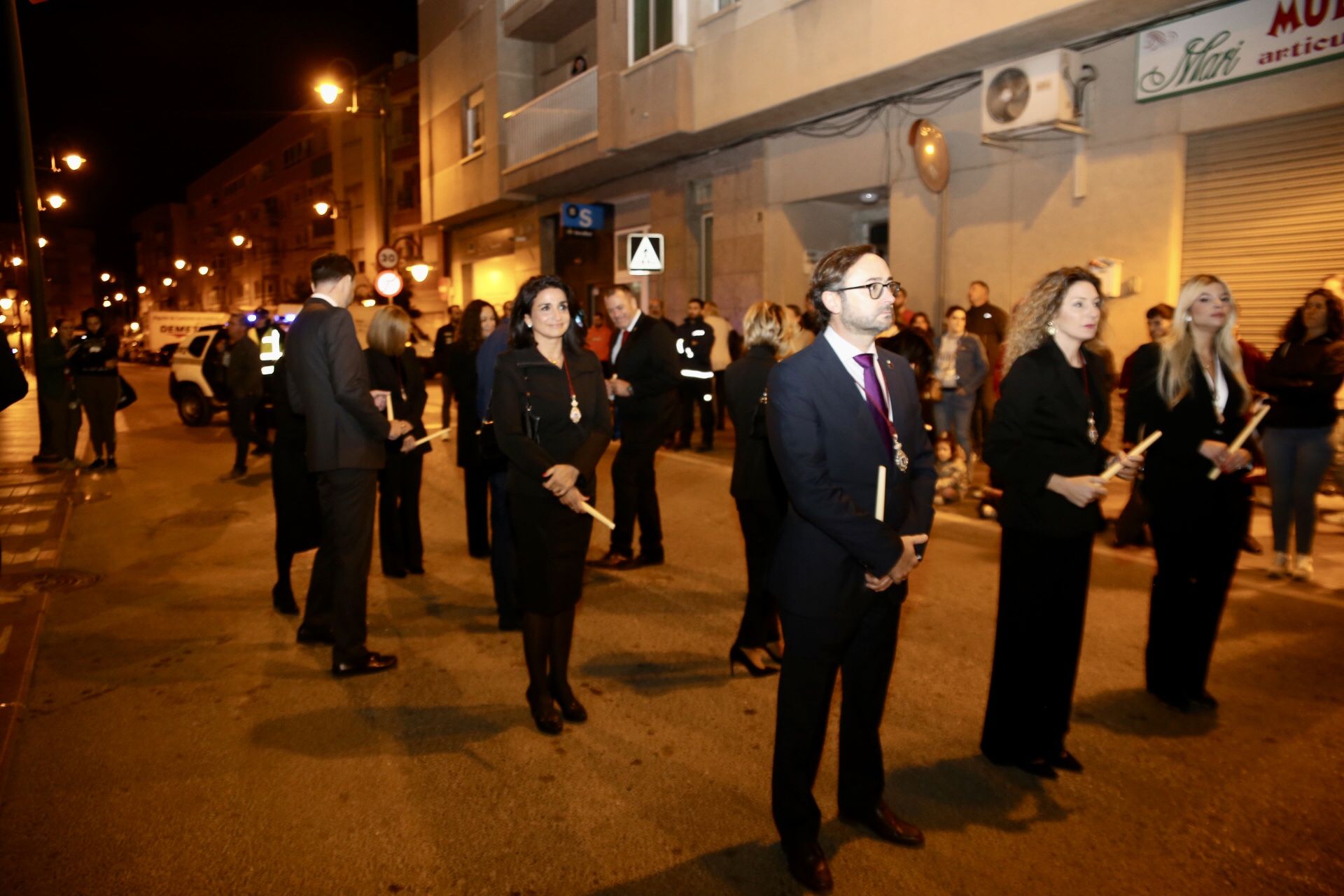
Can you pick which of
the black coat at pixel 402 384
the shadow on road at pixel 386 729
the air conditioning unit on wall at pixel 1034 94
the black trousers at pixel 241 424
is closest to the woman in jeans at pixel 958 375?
the air conditioning unit on wall at pixel 1034 94

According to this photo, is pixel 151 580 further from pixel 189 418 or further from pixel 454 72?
pixel 454 72

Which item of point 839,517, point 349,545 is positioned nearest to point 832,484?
point 839,517

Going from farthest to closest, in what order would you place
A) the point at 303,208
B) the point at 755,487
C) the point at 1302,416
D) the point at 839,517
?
the point at 303,208, the point at 1302,416, the point at 755,487, the point at 839,517

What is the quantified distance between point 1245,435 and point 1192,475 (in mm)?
284

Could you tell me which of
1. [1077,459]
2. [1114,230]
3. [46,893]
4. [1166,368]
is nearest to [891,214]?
[1114,230]

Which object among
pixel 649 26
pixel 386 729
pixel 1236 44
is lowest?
pixel 386 729

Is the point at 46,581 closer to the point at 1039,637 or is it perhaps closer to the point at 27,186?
the point at 1039,637

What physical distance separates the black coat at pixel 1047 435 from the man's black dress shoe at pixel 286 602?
4595 millimetres

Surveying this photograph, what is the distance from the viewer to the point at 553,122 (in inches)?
845

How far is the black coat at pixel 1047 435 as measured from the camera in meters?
3.77

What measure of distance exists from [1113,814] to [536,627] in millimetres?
2509

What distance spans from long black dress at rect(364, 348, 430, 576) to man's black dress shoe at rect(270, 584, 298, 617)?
2.91 feet

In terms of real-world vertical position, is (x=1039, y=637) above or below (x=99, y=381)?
below

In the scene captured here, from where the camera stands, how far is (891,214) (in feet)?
46.2
